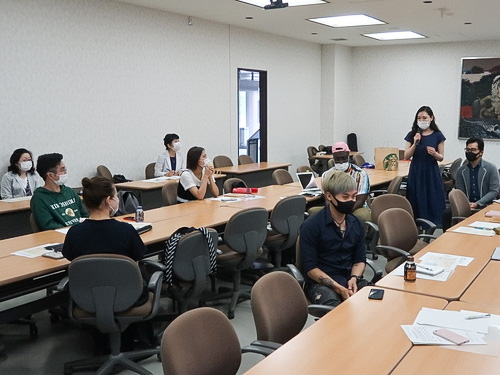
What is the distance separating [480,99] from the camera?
38.7ft

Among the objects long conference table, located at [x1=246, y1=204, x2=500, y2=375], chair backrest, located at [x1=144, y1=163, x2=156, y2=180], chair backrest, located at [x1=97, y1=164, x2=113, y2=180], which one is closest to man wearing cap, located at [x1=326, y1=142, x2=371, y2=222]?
long conference table, located at [x1=246, y1=204, x2=500, y2=375]

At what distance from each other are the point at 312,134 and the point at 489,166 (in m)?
6.90

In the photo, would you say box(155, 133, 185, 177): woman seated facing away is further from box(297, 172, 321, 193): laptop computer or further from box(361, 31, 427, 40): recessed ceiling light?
box(361, 31, 427, 40): recessed ceiling light

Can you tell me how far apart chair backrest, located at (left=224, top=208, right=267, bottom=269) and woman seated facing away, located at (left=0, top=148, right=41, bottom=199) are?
317cm

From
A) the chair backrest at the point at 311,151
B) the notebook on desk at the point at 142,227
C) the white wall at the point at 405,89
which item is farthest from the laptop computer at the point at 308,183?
the white wall at the point at 405,89

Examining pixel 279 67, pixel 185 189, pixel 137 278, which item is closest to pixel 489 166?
pixel 185 189

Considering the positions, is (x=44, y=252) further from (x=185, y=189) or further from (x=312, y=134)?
(x=312, y=134)

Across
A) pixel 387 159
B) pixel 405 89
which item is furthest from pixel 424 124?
pixel 405 89

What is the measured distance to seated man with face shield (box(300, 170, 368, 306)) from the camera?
3393mm

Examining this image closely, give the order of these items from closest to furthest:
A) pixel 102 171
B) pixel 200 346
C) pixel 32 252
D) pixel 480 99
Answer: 1. pixel 200 346
2. pixel 32 252
3. pixel 102 171
4. pixel 480 99

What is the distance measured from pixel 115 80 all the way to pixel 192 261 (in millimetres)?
4785

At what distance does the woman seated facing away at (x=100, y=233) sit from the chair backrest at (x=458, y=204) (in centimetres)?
336

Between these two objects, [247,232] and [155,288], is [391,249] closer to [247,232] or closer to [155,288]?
[247,232]

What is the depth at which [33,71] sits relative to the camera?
263 inches
